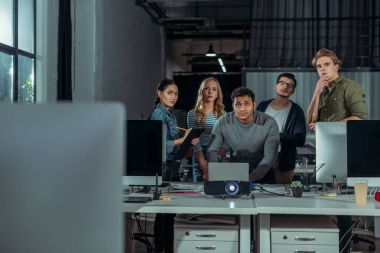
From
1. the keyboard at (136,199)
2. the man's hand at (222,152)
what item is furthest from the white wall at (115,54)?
the keyboard at (136,199)

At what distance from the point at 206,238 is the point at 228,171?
1.52ft

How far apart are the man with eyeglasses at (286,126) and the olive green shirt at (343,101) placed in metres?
0.33

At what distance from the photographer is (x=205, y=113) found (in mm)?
4781

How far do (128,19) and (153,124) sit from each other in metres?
5.03

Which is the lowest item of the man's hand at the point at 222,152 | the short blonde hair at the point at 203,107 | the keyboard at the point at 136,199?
the keyboard at the point at 136,199

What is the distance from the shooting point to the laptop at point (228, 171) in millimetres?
3158

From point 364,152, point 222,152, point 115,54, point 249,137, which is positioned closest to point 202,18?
point 115,54

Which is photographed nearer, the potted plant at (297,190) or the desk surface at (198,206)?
A: the desk surface at (198,206)

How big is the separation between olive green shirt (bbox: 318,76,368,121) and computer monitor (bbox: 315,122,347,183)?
1.32 metres

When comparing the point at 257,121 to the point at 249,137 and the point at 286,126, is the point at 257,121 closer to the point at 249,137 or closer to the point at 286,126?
the point at 249,137

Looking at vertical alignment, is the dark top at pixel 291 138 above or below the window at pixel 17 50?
below

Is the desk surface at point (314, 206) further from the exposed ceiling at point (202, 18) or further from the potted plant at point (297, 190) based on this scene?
the exposed ceiling at point (202, 18)

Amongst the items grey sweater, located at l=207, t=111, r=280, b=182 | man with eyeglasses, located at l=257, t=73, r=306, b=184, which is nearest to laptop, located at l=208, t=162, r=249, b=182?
grey sweater, located at l=207, t=111, r=280, b=182

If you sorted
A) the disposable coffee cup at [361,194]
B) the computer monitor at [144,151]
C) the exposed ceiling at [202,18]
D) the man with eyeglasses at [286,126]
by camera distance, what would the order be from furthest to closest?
the exposed ceiling at [202,18] → the man with eyeglasses at [286,126] → the computer monitor at [144,151] → the disposable coffee cup at [361,194]
